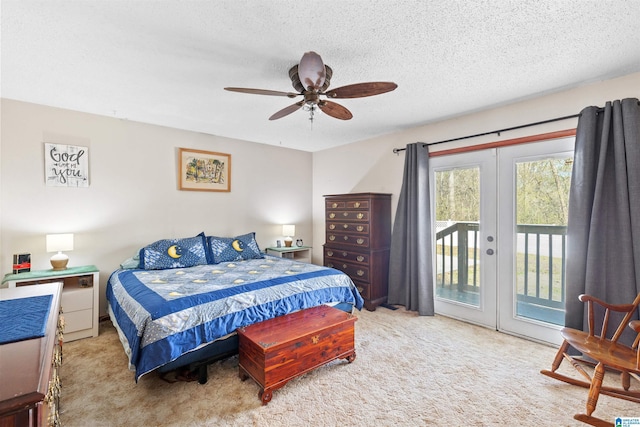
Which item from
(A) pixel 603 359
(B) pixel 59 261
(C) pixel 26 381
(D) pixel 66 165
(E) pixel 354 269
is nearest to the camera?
(C) pixel 26 381

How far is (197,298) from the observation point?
7.13 ft

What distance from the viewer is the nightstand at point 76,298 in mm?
2789

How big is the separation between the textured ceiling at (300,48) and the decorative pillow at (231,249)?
170cm

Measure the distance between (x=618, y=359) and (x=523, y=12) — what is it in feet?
7.13

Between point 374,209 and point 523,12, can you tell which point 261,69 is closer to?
point 523,12

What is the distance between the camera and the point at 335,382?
2172 millimetres

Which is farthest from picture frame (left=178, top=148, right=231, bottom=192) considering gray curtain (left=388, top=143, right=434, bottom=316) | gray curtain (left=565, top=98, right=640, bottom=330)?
gray curtain (left=565, top=98, right=640, bottom=330)

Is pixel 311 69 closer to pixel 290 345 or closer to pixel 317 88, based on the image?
pixel 317 88

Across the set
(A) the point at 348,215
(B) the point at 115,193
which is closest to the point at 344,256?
(A) the point at 348,215

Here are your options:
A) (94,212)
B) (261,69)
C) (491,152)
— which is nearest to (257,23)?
(261,69)

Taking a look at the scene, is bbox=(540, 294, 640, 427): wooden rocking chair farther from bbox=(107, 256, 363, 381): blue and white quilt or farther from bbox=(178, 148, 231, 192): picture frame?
bbox=(178, 148, 231, 192): picture frame

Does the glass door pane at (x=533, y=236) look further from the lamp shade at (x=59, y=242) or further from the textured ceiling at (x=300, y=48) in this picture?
the lamp shade at (x=59, y=242)

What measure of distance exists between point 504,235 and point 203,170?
391 cm

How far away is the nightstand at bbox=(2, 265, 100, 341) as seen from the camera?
9.15 ft
